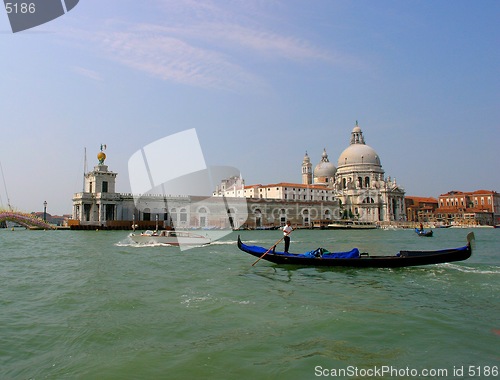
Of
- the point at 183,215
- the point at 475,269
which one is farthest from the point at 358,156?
the point at 475,269

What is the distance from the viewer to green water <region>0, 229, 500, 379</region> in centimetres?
498

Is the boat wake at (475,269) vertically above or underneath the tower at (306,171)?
underneath

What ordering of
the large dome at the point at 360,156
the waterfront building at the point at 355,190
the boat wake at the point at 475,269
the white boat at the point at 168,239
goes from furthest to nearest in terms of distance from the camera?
the large dome at the point at 360,156
the waterfront building at the point at 355,190
the white boat at the point at 168,239
the boat wake at the point at 475,269

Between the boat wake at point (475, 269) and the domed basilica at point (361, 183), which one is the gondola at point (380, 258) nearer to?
the boat wake at point (475, 269)

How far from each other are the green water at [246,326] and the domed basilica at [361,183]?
7167 cm

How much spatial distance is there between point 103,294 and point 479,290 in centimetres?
826

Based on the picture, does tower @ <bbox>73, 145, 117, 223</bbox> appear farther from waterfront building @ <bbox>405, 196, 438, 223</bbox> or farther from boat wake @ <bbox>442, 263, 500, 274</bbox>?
waterfront building @ <bbox>405, 196, 438, 223</bbox>

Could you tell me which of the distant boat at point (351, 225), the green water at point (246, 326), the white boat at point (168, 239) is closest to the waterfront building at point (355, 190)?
the distant boat at point (351, 225)

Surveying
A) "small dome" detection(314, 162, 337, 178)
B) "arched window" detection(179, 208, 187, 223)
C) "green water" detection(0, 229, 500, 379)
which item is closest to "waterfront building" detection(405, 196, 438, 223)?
"small dome" detection(314, 162, 337, 178)

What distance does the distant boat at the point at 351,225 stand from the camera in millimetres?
67688

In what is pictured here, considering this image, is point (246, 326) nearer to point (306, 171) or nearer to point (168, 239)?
point (168, 239)

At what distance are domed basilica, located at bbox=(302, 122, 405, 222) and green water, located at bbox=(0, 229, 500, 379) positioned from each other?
7167 centimetres

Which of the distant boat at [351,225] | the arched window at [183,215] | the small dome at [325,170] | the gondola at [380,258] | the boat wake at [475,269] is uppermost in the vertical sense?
the small dome at [325,170]

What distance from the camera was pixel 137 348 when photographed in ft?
18.2
